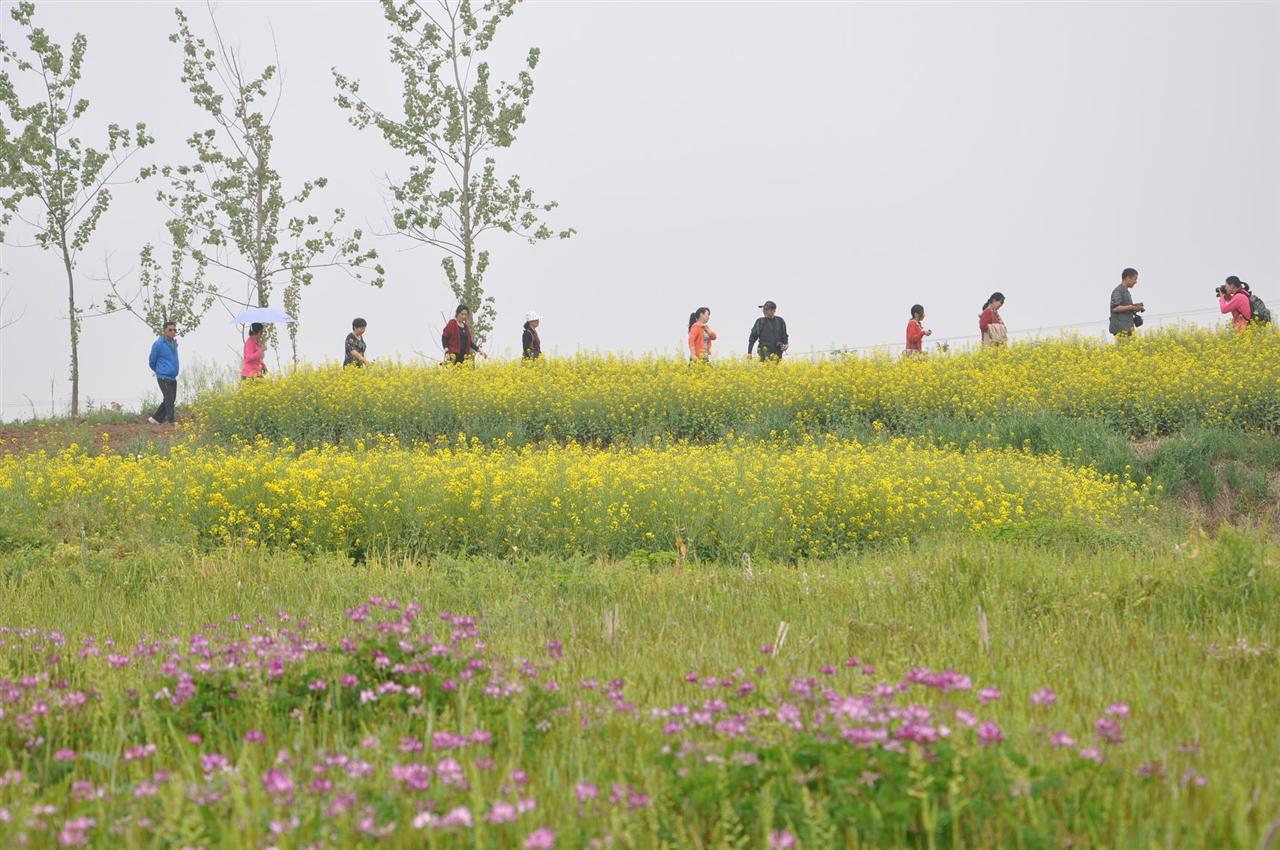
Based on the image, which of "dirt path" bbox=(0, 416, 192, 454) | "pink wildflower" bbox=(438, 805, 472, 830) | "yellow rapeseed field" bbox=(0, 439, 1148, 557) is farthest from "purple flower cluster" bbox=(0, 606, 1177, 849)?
"dirt path" bbox=(0, 416, 192, 454)

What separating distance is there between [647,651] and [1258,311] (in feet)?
63.2

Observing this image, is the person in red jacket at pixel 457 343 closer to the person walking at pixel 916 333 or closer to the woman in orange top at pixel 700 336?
the woman in orange top at pixel 700 336

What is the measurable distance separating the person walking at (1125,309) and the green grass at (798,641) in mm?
11801

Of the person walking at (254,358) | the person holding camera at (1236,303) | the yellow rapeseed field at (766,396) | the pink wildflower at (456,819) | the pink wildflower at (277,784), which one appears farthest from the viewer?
the person walking at (254,358)

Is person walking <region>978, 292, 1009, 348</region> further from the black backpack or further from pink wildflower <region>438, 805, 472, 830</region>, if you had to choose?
pink wildflower <region>438, 805, 472, 830</region>

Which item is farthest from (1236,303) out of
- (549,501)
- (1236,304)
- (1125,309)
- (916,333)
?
(549,501)

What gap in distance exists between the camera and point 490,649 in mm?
4816

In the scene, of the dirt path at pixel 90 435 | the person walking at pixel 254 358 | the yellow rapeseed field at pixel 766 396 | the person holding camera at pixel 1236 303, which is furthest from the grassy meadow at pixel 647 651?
the person walking at pixel 254 358

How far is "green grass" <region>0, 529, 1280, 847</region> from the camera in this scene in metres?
2.94

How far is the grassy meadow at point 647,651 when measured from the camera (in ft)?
9.61

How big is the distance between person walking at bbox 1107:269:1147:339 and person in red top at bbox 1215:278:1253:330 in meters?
1.40

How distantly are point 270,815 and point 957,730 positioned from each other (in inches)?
70.3

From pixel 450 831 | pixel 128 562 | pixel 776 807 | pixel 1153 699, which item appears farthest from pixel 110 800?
pixel 128 562

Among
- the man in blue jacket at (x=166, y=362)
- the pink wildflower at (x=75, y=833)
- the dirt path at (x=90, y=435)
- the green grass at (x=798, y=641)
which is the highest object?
the man in blue jacket at (x=166, y=362)
